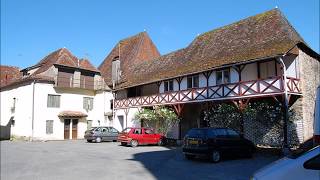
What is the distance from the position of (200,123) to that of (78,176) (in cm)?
1662

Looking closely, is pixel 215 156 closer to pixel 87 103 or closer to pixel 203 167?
pixel 203 167

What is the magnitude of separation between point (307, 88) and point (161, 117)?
36.3ft

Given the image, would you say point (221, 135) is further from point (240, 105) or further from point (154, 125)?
point (154, 125)

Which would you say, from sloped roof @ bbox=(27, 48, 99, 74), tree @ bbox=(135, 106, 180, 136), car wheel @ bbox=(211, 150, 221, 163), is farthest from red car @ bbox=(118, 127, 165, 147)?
sloped roof @ bbox=(27, 48, 99, 74)

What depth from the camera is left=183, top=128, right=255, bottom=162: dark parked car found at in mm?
15328

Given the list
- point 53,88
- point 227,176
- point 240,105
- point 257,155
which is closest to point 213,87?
point 240,105

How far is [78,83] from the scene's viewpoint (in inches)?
1430

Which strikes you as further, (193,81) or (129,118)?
(129,118)

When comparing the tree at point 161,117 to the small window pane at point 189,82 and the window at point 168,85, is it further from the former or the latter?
the small window pane at point 189,82

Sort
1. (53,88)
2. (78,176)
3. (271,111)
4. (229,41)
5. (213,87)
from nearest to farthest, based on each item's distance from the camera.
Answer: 1. (78,176)
2. (271,111)
3. (213,87)
4. (229,41)
5. (53,88)

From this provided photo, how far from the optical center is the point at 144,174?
1210 centimetres

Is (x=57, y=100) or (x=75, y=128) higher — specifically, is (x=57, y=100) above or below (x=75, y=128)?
above

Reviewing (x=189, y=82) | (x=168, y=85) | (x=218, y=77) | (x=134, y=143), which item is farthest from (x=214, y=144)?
(x=168, y=85)

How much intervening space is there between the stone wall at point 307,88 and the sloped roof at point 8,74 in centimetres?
3226
